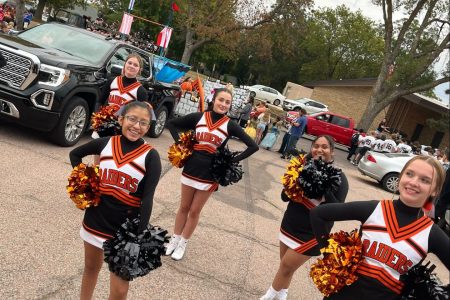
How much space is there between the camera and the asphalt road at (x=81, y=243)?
3736mm

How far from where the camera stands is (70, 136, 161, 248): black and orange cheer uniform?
2982mm

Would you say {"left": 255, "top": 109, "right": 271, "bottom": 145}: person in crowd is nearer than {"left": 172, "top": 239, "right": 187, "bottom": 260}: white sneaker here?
No

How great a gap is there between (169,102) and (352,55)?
5140 centimetres

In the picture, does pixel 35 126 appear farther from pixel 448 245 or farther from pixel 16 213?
pixel 448 245

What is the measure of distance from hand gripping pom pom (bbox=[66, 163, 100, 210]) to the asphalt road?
0.89 metres

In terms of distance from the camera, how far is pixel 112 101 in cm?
564

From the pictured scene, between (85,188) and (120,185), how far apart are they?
0.80 feet

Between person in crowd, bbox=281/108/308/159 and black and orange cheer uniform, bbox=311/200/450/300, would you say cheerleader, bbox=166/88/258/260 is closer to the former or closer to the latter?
black and orange cheer uniform, bbox=311/200/450/300

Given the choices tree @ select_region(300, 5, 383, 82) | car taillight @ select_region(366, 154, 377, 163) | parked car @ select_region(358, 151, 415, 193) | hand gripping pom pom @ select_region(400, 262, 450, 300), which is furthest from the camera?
tree @ select_region(300, 5, 383, 82)

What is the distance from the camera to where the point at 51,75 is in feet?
23.3

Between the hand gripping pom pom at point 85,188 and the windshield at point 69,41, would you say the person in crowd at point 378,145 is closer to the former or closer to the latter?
the windshield at point 69,41

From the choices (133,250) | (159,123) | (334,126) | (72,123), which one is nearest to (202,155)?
(133,250)

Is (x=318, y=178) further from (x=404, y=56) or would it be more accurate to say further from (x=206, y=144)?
(x=404, y=56)

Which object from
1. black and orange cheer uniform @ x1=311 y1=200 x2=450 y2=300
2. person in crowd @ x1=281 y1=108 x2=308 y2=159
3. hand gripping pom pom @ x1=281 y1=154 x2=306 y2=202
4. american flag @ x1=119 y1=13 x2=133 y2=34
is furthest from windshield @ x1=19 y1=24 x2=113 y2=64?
american flag @ x1=119 y1=13 x2=133 y2=34
